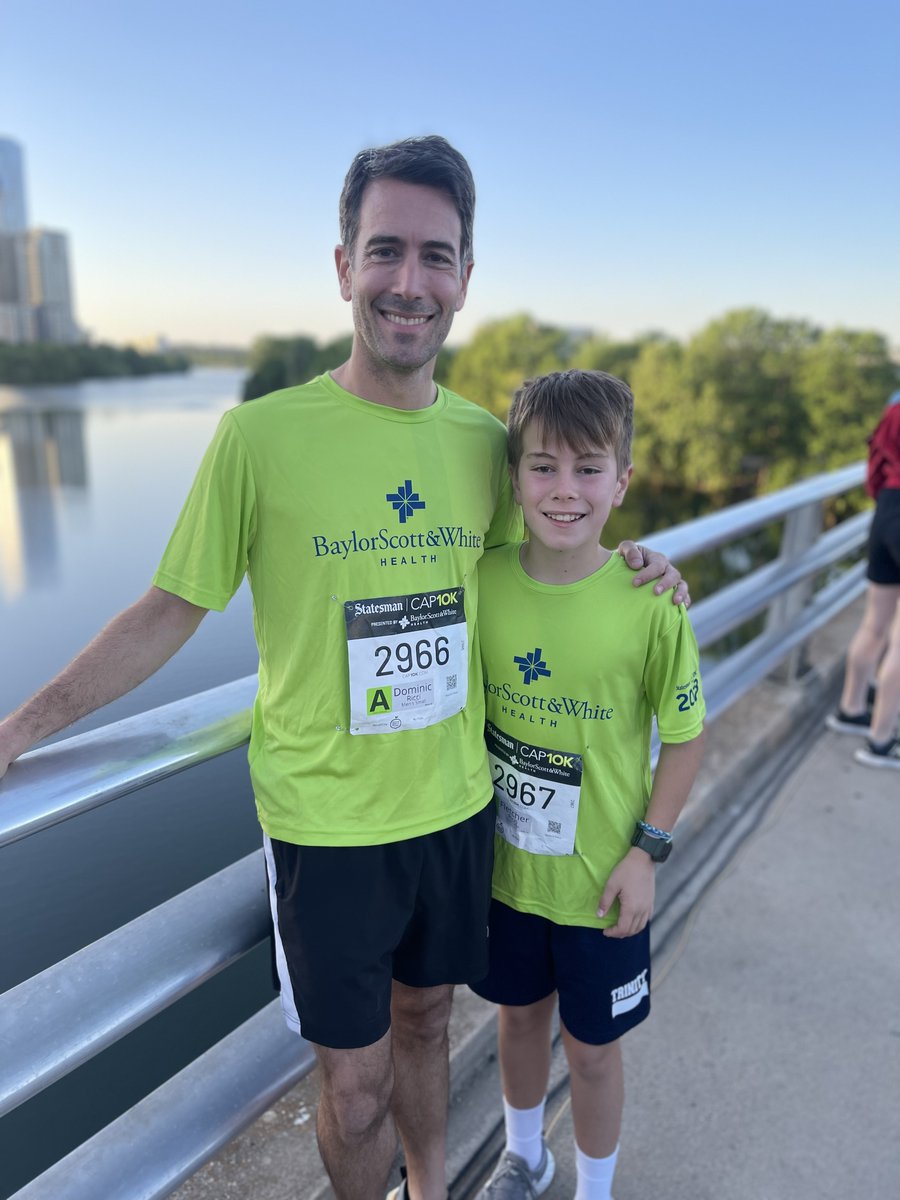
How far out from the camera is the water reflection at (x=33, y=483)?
261 cm

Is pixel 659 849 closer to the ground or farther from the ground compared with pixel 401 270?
closer to the ground

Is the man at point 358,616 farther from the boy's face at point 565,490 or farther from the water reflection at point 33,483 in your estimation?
the water reflection at point 33,483

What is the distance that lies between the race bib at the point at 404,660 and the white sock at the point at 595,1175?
0.98m

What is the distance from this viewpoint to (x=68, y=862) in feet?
4.23

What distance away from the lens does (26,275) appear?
8352mm

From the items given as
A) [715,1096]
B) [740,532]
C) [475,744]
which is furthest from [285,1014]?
[740,532]

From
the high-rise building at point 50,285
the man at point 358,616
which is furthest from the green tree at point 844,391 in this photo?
the man at point 358,616

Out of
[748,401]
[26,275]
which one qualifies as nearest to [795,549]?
[26,275]

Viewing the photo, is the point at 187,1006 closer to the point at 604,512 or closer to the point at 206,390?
the point at 604,512

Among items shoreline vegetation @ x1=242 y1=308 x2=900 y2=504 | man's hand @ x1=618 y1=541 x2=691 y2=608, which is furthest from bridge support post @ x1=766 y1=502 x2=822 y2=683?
shoreline vegetation @ x1=242 y1=308 x2=900 y2=504

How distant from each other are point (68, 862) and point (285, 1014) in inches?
17.2

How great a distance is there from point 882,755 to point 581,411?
9.45 ft

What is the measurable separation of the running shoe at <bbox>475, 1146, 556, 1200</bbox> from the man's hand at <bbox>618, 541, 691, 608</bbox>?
121 cm

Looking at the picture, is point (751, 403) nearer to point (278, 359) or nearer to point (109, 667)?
point (278, 359)
